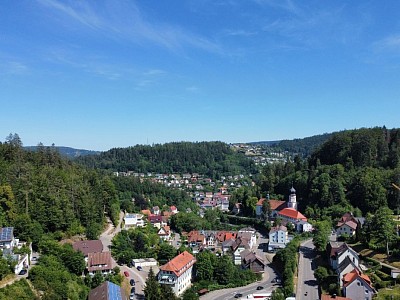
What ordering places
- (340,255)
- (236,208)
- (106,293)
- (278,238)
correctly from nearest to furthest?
(106,293)
(340,255)
(278,238)
(236,208)

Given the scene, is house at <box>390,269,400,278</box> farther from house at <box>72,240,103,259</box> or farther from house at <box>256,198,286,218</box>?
house at <box>256,198,286,218</box>

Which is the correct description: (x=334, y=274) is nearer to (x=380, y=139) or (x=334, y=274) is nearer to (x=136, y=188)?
(x=380, y=139)

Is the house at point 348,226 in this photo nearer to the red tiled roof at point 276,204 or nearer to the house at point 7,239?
the red tiled roof at point 276,204

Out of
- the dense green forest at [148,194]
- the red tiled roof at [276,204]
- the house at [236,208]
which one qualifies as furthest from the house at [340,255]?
the dense green forest at [148,194]

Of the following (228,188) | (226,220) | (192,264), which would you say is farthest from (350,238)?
(228,188)

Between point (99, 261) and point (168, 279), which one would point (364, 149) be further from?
point (99, 261)

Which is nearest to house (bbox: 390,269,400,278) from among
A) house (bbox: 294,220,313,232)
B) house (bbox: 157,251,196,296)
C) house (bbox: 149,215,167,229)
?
house (bbox: 157,251,196,296)

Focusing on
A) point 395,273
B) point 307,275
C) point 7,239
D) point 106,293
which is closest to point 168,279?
point 106,293
